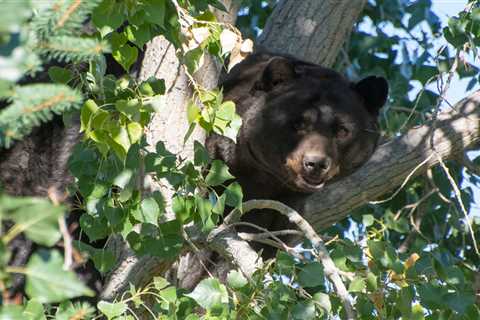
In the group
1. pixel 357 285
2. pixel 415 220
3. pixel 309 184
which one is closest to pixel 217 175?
pixel 357 285

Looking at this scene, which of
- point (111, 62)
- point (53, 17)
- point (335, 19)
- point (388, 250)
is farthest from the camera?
point (335, 19)

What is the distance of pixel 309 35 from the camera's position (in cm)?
545

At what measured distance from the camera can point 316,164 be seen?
505cm

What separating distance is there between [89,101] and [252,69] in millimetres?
2840

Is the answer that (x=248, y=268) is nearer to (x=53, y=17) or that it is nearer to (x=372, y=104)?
(x=53, y=17)

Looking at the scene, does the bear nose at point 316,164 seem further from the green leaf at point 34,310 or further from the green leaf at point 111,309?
the green leaf at point 34,310

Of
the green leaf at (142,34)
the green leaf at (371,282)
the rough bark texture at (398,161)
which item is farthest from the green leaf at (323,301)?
the rough bark texture at (398,161)

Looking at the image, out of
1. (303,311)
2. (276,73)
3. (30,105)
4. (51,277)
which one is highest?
(30,105)

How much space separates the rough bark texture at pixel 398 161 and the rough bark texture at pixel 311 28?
88cm

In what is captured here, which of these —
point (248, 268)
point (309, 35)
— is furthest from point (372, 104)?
point (248, 268)

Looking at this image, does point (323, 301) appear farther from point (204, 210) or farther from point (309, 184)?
point (309, 184)

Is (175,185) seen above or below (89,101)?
below

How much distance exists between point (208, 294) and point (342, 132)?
2.73 metres

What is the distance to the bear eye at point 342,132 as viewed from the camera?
5383 mm
